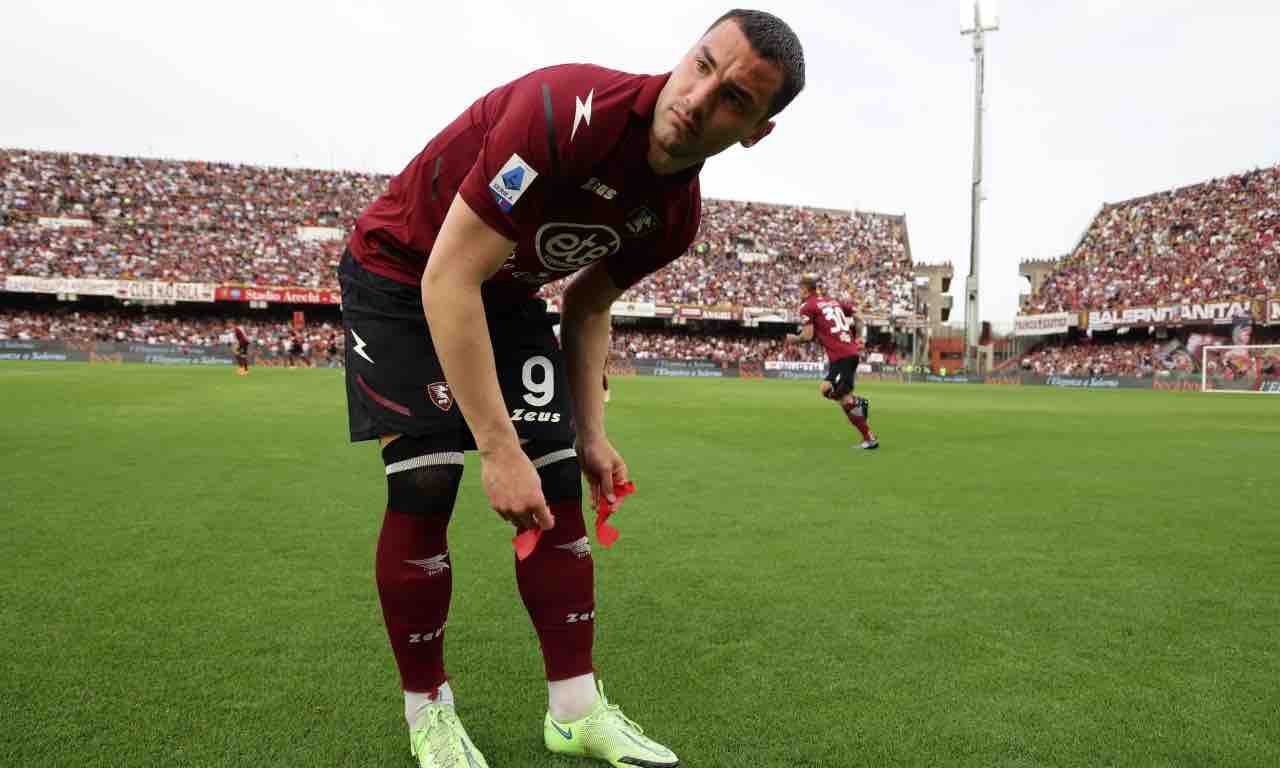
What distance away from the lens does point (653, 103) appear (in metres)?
1.81

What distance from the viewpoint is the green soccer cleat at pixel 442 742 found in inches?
79.3

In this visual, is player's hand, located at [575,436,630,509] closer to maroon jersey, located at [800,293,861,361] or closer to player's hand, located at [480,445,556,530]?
player's hand, located at [480,445,556,530]

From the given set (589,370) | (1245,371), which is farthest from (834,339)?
(1245,371)

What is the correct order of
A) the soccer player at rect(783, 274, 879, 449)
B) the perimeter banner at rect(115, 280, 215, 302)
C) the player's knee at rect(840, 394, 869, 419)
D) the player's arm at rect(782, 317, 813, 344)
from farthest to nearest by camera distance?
1. the perimeter banner at rect(115, 280, 215, 302)
2. the player's arm at rect(782, 317, 813, 344)
3. the soccer player at rect(783, 274, 879, 449)
4. the player's knee at rect(840, 394, 869, 419)

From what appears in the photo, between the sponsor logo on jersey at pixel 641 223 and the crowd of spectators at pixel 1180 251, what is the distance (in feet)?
148

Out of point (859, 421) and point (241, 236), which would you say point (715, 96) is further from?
point (241, 236)

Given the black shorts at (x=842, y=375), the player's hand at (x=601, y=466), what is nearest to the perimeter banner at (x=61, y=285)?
the black shorts at (x=842, y=375)

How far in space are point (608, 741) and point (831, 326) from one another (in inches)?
357

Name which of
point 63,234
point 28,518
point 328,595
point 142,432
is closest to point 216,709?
point 328,595

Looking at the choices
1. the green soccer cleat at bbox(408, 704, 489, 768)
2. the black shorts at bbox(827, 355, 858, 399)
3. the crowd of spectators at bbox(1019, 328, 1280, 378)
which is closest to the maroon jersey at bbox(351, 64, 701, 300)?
the green soccer cleat at bbox(408, 704, 489, 768)

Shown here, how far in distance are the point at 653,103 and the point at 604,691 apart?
69.3 inches

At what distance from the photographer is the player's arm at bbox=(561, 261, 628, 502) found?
2590 mm

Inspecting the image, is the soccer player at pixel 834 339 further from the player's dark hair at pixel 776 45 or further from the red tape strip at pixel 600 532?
the player's dark hair at pixel 776 45

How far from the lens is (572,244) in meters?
2.11
